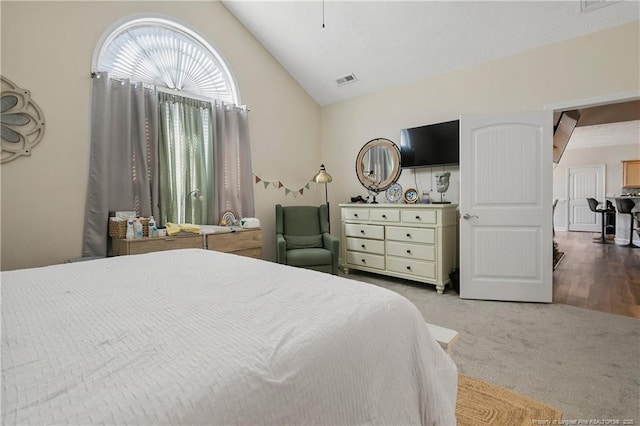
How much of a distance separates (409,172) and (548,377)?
270 cm

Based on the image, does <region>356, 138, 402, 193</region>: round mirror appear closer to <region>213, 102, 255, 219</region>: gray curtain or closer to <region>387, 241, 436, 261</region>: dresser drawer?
<region>387, 241, 436, 261</region>: dresser drawer

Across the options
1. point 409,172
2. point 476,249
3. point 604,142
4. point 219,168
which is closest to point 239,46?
point 219,168

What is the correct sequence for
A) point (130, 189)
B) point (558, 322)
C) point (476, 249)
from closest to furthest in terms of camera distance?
1. point (558, 322)
2. point (130, 189)
3. point (476, 249)

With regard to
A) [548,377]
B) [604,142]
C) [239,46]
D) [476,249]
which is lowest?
[548,377]

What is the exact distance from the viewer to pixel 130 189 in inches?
115

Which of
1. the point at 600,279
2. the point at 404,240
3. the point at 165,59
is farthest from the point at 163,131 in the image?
the point at 600,279

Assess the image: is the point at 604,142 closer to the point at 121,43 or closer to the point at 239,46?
the point at 239,46

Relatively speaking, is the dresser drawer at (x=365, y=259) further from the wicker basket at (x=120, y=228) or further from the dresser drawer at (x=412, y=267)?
the wicker basket at (x=120, y=228)

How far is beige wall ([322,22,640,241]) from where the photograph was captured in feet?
9.18

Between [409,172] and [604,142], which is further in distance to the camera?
[604,142]

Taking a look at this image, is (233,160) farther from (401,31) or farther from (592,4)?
(592,4)

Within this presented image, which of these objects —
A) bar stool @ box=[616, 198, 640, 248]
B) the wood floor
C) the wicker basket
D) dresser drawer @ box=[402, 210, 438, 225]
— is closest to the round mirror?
dresser drawer @ box=[402, 210, 438, 225]

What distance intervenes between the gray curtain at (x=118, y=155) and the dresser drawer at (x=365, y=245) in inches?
91.4

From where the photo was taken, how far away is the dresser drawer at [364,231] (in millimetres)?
3818
